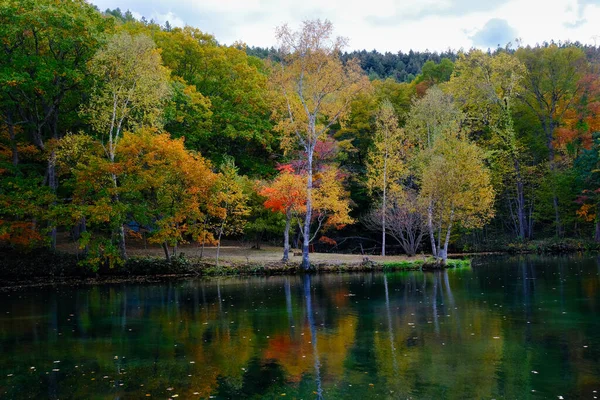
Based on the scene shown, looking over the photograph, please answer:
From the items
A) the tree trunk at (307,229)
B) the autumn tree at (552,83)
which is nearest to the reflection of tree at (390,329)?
the tree trunk at (307,229)

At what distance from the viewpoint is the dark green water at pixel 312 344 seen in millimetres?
7520

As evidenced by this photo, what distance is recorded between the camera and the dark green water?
296 inches

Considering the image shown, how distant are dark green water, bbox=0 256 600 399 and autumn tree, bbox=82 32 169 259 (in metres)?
11.4

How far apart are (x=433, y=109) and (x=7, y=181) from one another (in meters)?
27.3

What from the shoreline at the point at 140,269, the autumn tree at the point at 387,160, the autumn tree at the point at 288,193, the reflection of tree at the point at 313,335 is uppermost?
the autumn tree at the point at 387,160

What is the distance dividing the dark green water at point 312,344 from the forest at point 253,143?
8.61m

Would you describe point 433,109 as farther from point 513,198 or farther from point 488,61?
point 513,198

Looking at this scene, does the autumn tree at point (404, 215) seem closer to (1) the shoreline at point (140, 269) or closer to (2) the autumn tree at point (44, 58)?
(1) the shoreline at point (140, 269)

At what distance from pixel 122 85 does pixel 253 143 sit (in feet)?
54.3

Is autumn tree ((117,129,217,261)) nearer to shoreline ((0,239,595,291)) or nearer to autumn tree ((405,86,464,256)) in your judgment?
shoreline ((0,239,595,291))

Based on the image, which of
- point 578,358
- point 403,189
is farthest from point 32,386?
point 403,189

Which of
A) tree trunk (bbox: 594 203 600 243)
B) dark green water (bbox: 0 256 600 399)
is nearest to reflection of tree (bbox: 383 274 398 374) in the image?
dark green water (bbox: 0 256 600 399)

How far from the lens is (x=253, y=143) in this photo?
42.8 meters

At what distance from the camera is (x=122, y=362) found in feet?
30.6
